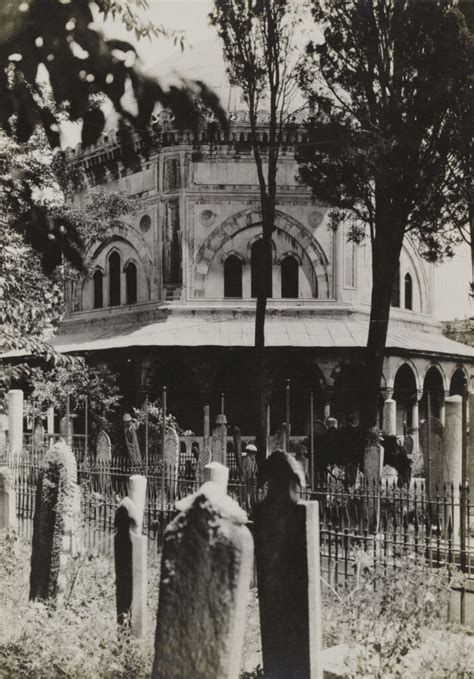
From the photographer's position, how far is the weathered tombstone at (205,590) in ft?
11.5

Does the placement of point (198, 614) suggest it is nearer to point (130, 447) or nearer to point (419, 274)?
point (419, 274)

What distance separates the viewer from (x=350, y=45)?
18.8 feet

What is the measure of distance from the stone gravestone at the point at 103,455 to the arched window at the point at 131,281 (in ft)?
6.07

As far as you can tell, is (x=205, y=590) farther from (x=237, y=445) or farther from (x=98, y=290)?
(x=98, y=290)

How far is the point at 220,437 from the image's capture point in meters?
7.21

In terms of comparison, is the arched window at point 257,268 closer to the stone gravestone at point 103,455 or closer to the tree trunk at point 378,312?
the tree trunk at point 378,312

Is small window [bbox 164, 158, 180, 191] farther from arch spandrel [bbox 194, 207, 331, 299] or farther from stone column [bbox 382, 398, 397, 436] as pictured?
stone column [bbox 382, 398, 397, 436]

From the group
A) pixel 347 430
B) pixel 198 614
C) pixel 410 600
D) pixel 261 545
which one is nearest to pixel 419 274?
pixel 347 430

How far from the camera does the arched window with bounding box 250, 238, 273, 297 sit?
6.46 m

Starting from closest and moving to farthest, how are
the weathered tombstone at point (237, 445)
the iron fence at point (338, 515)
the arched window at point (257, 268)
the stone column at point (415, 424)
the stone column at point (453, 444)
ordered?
the iron fence at point (338, 515)
the arched window at point (257, 268)
the weathered tombstone at point (237, 445)
the stone column at point (453, 444)
the stone column at point (415, 424)

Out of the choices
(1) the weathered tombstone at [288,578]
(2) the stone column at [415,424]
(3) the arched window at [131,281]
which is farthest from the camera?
(2) the stone column at [415,424]

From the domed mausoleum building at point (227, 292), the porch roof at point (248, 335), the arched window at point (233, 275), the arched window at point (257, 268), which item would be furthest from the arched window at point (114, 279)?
the arched window at point (257, 268)

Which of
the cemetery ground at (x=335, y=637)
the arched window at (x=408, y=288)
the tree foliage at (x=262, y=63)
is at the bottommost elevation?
the cemetery ground at (x=335, y=637)

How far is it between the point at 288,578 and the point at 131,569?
1.54 meters
